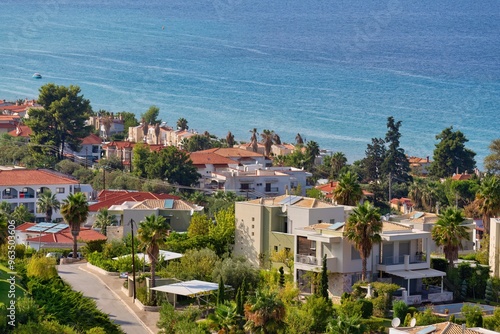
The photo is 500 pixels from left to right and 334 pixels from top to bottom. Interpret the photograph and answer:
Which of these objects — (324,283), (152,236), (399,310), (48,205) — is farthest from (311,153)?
(399,310)

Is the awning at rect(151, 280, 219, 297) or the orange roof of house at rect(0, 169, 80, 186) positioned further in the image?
the orange roof of house at rect(0, 169, 80, 186)

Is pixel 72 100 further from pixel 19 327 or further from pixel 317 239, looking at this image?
pixel 19 327

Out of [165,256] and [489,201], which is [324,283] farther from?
[489,201]

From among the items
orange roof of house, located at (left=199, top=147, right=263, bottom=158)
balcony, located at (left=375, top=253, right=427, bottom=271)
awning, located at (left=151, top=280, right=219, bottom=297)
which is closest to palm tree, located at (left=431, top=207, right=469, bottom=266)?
balcony, located at (left=375, top=253, right=427, bottom=271)

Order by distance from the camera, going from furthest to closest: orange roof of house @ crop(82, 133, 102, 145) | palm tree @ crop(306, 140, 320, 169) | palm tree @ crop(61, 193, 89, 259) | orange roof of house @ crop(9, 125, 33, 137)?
orange roof of house @ crop(9, 125, 33, 137), orange roof of house @ crop(82, 133, 102, 145), palm tree @ crop(306, 140, 320, 169), palm tree @ crop(61, 193, 89, 259)

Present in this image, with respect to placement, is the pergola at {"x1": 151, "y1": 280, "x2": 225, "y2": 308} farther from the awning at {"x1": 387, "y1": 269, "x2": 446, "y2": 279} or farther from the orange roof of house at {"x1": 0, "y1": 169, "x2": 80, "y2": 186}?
the orange roof of house at {"x1": 0, "y1": 169, "x2": 80, "y2": 186}

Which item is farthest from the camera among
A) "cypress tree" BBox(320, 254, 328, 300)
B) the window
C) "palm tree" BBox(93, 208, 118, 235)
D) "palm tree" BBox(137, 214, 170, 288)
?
"palm tree" BBox(93, 208, 118, 235)

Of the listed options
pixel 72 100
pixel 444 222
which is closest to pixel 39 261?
pixel 444 222
